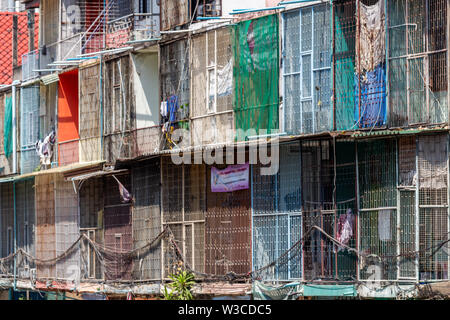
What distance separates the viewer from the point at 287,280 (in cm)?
1916

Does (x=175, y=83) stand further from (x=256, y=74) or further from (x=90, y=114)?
(x=90, y=114)

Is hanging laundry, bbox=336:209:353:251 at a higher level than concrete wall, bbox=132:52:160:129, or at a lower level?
lower

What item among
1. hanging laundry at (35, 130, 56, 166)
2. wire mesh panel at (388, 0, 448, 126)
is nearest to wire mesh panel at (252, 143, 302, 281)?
wire mesh panel at (388, 0, 448, 126)

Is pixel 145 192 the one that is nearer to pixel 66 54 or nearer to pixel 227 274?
pixel 227 274

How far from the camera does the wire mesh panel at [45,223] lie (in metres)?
26.4

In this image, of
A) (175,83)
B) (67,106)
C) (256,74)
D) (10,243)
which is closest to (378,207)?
(256,74)

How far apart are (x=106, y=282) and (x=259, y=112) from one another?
642 centimetres

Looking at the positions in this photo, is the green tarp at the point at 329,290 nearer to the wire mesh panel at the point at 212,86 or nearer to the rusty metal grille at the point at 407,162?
the rusty metal grille at the point at 407,162

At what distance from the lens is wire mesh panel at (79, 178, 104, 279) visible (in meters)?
24.7

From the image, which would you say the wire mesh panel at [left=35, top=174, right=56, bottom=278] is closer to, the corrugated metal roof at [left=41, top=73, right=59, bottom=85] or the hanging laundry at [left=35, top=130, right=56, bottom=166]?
the hanging laundry at [left=35, top=130, right=56, bottom=166]

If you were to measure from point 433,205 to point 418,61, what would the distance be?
241cm

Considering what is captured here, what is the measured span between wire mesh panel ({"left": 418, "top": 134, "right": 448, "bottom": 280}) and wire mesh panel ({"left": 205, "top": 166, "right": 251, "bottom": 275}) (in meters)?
4.29

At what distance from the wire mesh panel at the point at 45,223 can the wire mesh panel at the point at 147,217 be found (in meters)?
3.91
